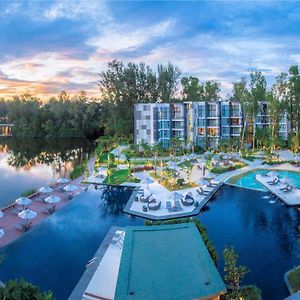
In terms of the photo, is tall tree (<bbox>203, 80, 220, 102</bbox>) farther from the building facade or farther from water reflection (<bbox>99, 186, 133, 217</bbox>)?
water reflection (<bbox>99, 186, 133, 217</bbox>)

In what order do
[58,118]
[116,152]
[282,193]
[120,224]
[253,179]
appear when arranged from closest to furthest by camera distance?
1. [120,224]
2. [282,193]
3. [253,179]
4. [116,152]
5. [58,118]

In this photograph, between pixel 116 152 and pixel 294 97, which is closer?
pixel 116 152

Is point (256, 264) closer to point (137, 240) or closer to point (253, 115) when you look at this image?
point (137, 240)

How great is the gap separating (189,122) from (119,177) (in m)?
22.3

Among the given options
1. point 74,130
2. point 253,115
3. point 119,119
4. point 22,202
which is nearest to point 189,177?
point 22,202

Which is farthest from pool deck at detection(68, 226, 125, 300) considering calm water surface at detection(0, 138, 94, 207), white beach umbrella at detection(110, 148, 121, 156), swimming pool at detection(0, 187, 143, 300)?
white beach umbrella at detection(110, 148, 121, 156)

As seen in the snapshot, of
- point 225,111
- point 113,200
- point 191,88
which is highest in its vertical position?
point 191,88

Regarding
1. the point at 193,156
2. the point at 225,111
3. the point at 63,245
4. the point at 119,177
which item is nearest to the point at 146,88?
the point at 225,111

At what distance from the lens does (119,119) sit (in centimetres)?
6366

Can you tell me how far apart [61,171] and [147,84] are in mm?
30512

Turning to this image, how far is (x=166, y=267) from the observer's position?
36.9 ft

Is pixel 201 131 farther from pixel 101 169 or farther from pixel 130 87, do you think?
pixel 101 169

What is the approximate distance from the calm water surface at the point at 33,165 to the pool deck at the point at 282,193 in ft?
68.5

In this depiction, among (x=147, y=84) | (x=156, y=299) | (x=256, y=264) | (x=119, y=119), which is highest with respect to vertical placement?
(x=147, y=84)
